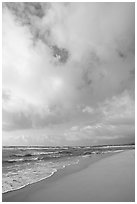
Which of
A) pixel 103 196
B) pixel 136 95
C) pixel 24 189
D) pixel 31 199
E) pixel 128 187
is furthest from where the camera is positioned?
pixel 24 189

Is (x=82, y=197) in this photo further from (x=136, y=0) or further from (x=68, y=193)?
(x=136, y=0)

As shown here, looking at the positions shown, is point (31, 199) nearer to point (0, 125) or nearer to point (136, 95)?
point (0, 125)

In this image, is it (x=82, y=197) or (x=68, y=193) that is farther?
(x=68, y=193)

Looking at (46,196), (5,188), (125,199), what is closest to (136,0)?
(125,199)

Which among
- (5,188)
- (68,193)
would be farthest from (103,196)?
(5,188)

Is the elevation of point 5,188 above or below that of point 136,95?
below

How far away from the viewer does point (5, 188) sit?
8398 mm

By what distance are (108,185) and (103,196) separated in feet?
4.88

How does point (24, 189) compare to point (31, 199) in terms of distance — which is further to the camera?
point (24, 189)

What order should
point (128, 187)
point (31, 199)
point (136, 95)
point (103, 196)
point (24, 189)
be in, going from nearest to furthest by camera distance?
1. point (136, 95)
2. point (103, 196)
3. point (31, 199)
4. point (128, 187)
5. point (24, 189)

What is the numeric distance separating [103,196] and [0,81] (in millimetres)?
5018

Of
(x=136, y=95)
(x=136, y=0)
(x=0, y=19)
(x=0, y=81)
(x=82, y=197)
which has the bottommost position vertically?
(x=82, y=197)

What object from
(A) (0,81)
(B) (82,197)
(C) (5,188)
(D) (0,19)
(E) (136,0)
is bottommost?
(C) (5,188)

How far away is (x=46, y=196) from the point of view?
6.83 meters
